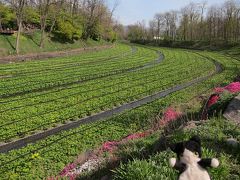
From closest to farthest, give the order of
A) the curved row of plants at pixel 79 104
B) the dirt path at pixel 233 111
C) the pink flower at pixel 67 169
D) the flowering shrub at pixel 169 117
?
the pink flower at pixel 67 169, the dirt path at pixel 233 111, the flowering shrub at pixel 169 117, the curved row of plants at pixel 79 104

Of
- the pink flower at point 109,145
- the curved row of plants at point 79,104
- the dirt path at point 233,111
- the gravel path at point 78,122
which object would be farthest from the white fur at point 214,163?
the curved row of plants at point 79,104

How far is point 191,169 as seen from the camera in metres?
5.56

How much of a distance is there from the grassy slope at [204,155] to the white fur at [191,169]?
4.74ft

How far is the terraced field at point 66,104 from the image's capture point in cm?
1308

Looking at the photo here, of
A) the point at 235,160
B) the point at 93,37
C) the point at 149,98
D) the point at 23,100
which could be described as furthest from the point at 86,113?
the point at 93,37

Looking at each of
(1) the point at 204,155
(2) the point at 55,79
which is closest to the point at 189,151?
(1) the point at 204,155

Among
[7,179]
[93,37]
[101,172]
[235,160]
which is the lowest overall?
[7,179]

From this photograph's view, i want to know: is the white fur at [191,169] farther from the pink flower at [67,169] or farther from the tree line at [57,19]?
the tree line at [57,19]

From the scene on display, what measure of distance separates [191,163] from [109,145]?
8.72 m

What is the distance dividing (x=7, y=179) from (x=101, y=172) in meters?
3.61

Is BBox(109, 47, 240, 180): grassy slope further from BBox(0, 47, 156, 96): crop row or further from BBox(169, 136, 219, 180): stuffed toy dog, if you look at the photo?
BBox(0, 47, 156, 96): crop row

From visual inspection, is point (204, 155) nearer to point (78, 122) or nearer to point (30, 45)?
point (78, 122)

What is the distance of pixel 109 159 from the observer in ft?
36.5

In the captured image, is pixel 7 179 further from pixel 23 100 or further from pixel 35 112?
pixel 23 100
